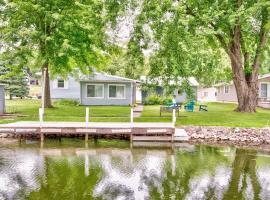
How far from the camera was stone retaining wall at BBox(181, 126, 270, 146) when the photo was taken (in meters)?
20.8

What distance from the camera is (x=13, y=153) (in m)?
16.7

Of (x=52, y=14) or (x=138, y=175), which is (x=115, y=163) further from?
(x=52, y=14)

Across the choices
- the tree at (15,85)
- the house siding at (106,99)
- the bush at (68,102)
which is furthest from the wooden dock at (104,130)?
the tree at (15,85)

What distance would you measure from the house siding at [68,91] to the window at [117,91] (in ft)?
13.1

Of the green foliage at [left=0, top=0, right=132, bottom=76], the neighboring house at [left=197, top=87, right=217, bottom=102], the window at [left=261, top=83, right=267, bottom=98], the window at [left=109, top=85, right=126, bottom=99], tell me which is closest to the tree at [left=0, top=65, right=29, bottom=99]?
the window at [left=109, top=85, right=126, bottom=99]

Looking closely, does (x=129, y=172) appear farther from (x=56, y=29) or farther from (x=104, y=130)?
(x=56, y=29)

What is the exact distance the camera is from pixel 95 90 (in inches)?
1566

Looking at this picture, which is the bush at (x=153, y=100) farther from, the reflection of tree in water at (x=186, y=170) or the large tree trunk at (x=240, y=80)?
the reflection of tree in water at (x=186, y=170)

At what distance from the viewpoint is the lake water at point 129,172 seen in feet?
35.9

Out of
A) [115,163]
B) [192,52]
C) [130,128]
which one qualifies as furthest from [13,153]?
[192,52]

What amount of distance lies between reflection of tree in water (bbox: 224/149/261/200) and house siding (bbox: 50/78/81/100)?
26366 millimetres

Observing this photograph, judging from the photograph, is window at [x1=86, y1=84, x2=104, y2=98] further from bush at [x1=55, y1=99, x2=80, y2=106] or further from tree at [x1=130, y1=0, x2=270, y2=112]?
tree at [x1=130, y1=0, x2=270, y2=112]

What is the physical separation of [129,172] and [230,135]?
9.78 metres

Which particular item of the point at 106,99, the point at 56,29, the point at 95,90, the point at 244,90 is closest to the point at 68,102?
the point at 95,90
